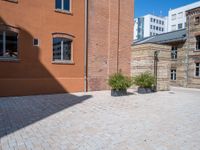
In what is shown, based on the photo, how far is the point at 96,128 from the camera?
5953 millimetres

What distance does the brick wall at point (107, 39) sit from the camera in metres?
14.4

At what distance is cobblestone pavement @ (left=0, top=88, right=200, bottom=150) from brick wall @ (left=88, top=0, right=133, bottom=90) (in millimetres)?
6255

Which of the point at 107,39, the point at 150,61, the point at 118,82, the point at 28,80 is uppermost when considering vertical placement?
the point at 107,39

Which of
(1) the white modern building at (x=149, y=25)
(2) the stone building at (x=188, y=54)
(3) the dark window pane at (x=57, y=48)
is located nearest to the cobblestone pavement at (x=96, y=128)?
(3) the dark window pane at (x=57, y=48)

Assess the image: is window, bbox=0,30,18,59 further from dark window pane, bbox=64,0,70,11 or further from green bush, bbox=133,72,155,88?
green bush, bbox=133,72,155,88

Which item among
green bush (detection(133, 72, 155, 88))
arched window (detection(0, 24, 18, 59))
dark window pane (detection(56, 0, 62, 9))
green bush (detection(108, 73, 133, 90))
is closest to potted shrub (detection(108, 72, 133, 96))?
green bush (detection(108, 73, 133, 90))

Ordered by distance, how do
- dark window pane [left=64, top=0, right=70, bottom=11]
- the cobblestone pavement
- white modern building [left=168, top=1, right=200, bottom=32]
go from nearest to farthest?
1. the cobblestone pavement
2. dark window pane [left=64, top=0, right=70, bottom=11]
3. white modern building [left=168, top=1, right=200, bottom=32]

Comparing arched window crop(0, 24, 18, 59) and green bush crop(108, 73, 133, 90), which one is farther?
green bush crop(108, 73, 133, 90)

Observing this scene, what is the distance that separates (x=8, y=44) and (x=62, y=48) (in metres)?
3.23

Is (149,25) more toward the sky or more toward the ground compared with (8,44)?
more toward the sky

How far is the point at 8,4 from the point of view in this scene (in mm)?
11117

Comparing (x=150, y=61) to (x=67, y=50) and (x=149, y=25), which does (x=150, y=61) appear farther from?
(x=149, y=25)

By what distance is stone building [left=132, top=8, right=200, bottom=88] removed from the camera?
73.3ft

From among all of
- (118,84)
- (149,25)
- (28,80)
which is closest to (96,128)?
(118,84)
